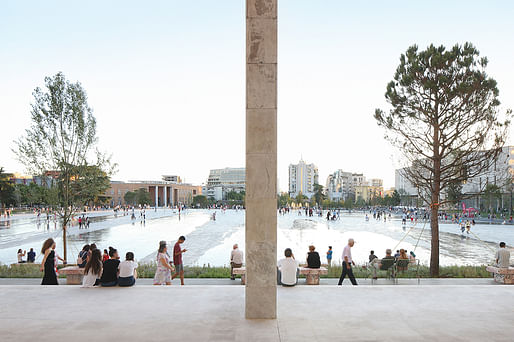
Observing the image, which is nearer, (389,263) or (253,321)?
(253,321)

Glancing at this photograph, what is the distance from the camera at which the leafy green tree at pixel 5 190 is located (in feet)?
209

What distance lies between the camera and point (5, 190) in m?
64.4

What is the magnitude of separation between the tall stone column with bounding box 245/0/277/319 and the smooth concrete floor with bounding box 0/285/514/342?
0.66m

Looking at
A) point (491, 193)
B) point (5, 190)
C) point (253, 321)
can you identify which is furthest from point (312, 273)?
point (5, 190)

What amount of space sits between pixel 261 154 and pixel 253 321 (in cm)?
262

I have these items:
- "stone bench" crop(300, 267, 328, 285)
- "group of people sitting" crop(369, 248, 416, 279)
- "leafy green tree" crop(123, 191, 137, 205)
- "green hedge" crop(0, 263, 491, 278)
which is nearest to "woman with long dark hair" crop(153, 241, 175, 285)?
"green hedge" crop(0, 263, 491, 278)

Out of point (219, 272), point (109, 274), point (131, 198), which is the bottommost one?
point (131, 198)

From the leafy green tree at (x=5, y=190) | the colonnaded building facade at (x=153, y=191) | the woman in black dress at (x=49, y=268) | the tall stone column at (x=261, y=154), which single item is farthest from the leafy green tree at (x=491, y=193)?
the colonnaded building facade at (x=153, y=191)

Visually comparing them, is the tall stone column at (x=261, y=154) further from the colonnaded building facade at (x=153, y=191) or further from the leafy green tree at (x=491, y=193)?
the colonnaded building facade at (x=153, y=191)

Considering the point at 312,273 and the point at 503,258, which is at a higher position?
the point at 503,258

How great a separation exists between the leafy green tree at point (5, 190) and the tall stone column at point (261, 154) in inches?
2883

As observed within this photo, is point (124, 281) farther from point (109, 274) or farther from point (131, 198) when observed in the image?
point (131, 198)

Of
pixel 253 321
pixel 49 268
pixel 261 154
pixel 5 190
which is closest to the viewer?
pixel 253 321

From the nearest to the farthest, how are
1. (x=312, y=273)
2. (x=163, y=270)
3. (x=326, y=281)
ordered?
(x=163, y=270) → (x=312, y=273) → (x=326, y=281)
